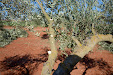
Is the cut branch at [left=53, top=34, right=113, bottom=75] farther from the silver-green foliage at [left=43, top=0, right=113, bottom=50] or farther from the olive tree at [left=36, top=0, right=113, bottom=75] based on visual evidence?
the silver-green foliage at [left=43, top=0, right=113, bottom=50]

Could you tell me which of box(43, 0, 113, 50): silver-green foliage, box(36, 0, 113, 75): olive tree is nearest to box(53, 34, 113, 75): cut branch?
box(36, 0, 113, 75): olive tree

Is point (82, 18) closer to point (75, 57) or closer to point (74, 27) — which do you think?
point (74, 27)

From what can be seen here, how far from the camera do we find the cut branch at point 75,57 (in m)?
1.80

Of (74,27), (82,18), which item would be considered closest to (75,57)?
(74,27)

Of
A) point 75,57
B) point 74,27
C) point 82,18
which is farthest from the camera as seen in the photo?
point 82,18

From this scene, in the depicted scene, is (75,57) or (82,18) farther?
(82,18)

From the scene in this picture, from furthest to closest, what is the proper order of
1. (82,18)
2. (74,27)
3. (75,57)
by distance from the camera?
(82,18) → (74,27) → (75,57)

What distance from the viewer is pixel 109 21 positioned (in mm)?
4355

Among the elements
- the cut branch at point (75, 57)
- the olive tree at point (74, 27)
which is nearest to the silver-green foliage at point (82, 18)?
the olive tree at point (74, 27)

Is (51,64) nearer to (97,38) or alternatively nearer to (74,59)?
(74,59)

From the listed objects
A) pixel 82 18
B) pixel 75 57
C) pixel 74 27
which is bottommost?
pixel 75 57

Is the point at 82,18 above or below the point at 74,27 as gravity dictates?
above

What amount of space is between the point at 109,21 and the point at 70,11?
2.21 meters

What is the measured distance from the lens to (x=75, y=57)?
2.05 m
